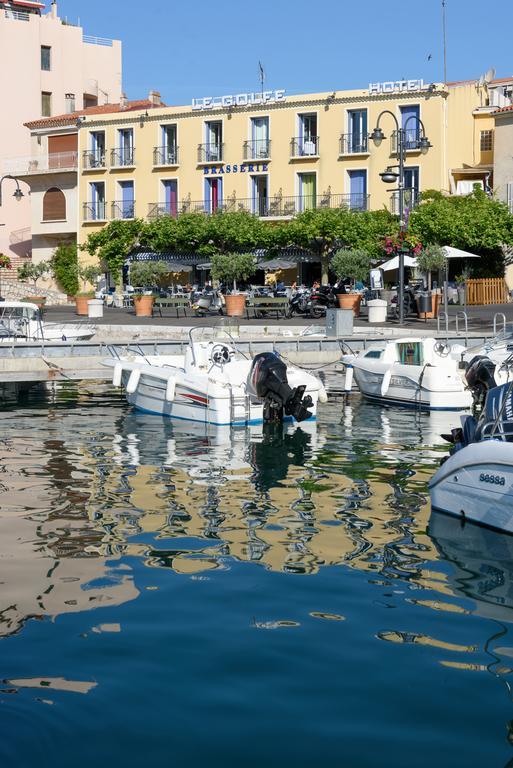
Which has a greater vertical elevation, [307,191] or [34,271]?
[307,191]

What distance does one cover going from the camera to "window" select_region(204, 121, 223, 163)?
58.4 m

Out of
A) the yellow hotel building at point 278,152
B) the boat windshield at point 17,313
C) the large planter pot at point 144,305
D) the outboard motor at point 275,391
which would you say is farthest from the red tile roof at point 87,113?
the outboard motor at point 275,391

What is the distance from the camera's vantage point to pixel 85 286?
6194cm

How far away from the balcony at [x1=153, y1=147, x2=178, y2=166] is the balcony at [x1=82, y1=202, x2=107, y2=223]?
4.19 meters

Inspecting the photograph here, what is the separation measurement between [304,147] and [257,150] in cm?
265

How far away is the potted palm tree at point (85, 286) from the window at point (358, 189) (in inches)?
504

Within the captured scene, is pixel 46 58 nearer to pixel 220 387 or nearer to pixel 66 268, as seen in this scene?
pixel 66 268

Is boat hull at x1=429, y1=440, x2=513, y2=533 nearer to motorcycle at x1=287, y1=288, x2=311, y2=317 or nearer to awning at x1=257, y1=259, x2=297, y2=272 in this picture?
motorcycle at x1=287, y1=288, x2=311, y2=317

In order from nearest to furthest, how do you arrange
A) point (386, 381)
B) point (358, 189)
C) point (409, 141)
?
point (386, 381)
point (409, 141)
point (358, 189)

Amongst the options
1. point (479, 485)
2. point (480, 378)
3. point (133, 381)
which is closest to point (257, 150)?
point (133, 381)

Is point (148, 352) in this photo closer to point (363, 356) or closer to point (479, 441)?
point (363, 356)

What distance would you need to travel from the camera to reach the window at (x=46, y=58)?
71.4m

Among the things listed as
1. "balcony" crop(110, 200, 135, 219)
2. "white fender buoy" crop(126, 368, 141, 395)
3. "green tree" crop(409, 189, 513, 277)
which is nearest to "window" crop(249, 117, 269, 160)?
"balcony" crop(110, 200, 135, 219)

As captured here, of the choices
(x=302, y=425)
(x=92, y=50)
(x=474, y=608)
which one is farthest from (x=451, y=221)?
(x=474, y=608)
